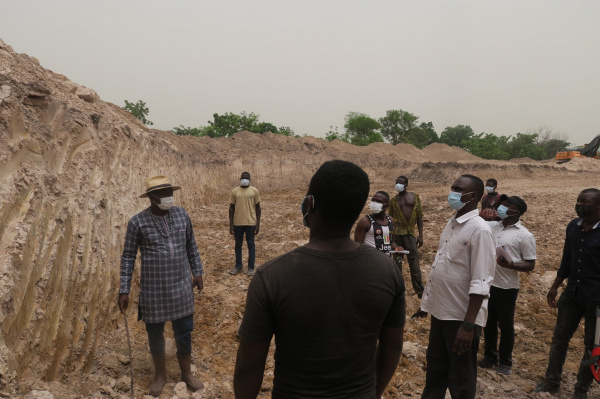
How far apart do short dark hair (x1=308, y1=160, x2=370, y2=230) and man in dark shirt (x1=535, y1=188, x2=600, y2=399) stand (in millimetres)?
2728

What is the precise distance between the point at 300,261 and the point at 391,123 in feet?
175

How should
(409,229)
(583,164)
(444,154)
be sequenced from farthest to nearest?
(444,154)
(583,164)
(409,229)

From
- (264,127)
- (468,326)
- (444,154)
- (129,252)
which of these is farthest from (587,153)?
(129,252)

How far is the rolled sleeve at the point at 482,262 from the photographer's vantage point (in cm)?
243

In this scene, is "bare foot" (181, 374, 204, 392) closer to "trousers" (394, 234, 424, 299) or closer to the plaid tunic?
the plaid tunic

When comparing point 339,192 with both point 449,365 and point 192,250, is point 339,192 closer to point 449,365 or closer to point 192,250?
point 449,365

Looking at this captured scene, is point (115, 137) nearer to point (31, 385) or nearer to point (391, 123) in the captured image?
point (31, 385)

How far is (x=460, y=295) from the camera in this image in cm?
256

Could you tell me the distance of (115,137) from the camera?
5449 millimetres

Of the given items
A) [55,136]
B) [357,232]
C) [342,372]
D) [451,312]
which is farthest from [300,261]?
[55,136]

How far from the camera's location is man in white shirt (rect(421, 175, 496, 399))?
8.00 ft

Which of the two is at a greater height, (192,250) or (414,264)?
(192,250)

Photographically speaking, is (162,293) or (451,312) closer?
(451,312)

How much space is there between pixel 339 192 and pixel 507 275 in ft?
9.69
